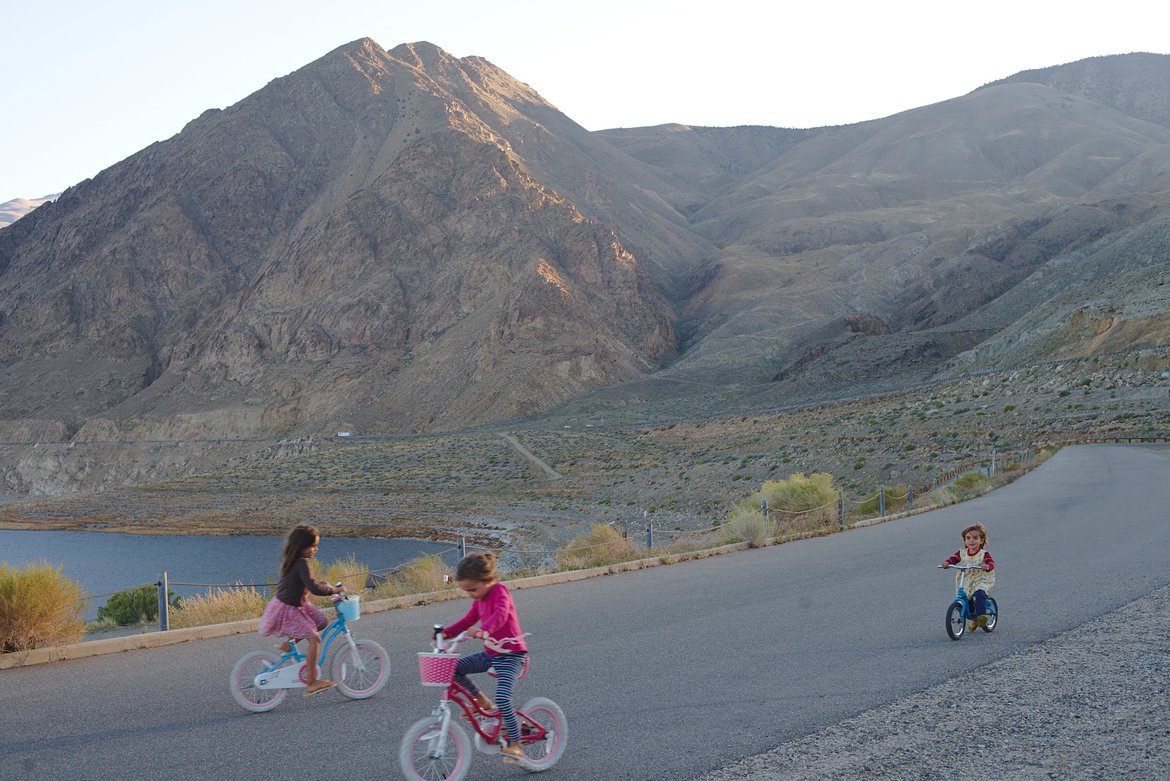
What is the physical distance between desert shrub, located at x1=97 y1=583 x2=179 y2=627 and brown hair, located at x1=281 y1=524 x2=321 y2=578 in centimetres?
1152

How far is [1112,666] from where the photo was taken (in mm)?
7762

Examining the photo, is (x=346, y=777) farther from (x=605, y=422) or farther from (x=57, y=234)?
(x=57, y=234)

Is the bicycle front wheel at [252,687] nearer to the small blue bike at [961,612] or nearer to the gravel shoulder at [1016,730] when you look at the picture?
the gravel shoulder at [1016,730]

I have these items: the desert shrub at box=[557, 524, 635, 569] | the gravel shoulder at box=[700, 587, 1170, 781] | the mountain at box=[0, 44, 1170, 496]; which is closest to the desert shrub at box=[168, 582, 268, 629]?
the desert shrub at box=[557, 524, 635, 569]

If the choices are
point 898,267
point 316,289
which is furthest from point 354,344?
point 898,267

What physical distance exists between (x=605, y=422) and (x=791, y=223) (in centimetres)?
8465

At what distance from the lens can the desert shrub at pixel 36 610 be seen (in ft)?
29.5

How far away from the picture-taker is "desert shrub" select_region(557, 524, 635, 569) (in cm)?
1514

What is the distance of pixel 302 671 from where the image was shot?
7.31 metres

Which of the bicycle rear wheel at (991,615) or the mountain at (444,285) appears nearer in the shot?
the bicycle rear wheel at (991,615)

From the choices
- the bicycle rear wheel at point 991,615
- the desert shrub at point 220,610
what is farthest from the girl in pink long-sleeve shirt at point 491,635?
the desert shrub at point 220,610

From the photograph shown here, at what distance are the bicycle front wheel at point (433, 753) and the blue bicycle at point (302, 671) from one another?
1962 millimetres

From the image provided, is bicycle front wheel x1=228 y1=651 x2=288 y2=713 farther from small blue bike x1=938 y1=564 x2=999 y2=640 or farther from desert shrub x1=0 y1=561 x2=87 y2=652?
small blue bike x1=938 y1=564 x2=999 y2=640

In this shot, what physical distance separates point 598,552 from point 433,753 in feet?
36.8
